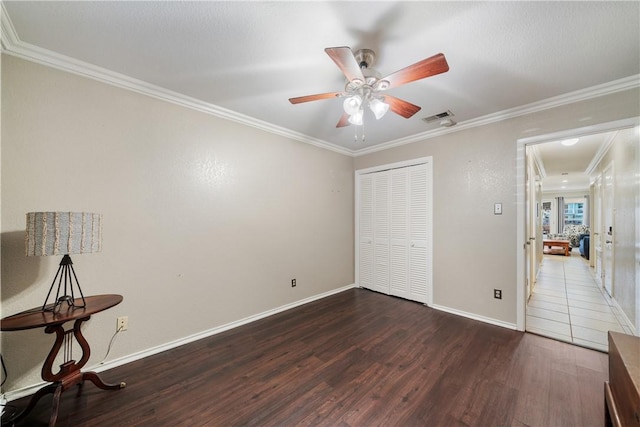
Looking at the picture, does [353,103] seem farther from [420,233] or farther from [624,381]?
[420,233]

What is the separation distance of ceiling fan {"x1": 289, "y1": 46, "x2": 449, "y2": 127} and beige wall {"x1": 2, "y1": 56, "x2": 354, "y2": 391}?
1410 millimetres

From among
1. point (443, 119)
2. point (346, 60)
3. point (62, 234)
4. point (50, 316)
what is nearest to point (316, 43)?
point (346, 60)

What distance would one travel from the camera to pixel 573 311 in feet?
10.4

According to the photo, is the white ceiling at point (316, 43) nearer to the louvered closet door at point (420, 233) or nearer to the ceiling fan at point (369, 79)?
the ceiling fan at point (369, 79)

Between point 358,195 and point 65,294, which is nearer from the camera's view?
point 65,294

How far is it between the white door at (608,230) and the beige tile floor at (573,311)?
0.86 feet

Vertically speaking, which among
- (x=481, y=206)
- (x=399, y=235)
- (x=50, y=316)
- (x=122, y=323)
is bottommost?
(x=122, y=323)

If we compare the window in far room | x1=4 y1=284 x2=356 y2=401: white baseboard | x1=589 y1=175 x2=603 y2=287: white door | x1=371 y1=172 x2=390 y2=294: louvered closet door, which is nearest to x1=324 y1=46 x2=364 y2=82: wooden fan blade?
x1=371 y1=172 x2=390 y2=294: louvered closet door

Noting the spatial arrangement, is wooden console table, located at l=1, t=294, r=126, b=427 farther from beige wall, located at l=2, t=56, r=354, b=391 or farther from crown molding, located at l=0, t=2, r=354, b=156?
crown molding, located at l=0, t=2, r=354, b=156

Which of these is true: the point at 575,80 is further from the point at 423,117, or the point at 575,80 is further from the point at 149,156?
the point at 149,156

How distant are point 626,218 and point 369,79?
11.6 feet

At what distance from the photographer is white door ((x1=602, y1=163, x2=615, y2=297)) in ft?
11.5

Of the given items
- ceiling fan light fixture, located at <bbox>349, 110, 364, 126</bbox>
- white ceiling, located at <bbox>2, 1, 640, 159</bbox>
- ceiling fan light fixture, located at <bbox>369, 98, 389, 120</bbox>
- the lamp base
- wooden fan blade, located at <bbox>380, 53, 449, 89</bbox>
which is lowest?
the lamp base

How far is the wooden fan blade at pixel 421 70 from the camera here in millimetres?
1312
